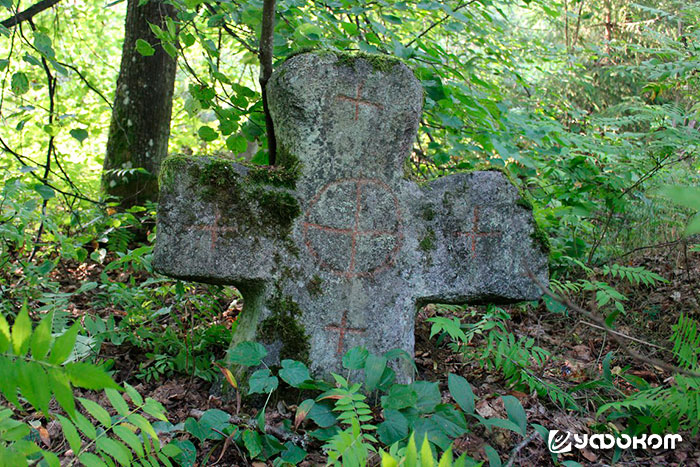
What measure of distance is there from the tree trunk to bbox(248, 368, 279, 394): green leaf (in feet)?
11.4

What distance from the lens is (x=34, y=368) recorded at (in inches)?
49.3

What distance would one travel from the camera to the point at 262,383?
8.92ft

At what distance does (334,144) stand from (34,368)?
2.29m

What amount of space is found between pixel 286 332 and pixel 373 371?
1.95 feet

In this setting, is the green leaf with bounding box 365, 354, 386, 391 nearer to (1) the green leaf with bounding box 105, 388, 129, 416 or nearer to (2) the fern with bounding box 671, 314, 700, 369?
(1) the green leaf with bounding box 105, 388, 129, 416

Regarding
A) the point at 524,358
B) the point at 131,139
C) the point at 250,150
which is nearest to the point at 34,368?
the point at 524,358

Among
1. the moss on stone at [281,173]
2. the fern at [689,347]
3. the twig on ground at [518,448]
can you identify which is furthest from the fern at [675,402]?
the moss on stone at [281,173]

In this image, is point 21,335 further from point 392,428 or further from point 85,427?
point 392,428

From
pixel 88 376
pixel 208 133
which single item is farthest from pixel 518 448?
pixel 208 133

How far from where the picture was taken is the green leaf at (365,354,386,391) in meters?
2.73

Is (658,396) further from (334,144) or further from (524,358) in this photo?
(334,144)

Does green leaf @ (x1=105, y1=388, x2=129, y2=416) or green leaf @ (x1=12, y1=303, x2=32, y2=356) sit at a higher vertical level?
green leaf @ (x1=12, y1=303, x2=32, y2=356)

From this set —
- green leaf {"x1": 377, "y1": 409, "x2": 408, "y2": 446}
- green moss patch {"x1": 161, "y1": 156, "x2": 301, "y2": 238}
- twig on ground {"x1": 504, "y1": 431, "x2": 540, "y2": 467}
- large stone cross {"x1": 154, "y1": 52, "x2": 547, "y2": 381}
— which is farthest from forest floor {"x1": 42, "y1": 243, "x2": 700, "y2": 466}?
green moss patch {"x1": 161, "y1": 156, "x2": 301, "y2": 238}

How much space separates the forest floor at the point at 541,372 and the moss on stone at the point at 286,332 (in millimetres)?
254
